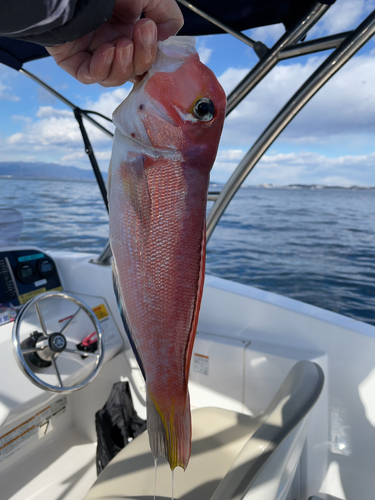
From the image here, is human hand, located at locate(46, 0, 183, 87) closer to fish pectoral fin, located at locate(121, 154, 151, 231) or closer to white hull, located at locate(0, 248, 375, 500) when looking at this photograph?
fish pectoral fin, located at locate(121, 154, 151, 231)

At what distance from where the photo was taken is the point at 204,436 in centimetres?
177

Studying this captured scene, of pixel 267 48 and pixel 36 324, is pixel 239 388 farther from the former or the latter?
pixel 267 48

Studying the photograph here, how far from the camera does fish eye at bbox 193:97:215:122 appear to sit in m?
0.65

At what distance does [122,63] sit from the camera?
25.4 inches

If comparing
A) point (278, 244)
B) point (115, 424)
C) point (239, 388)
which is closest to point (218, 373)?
point (239, 388)

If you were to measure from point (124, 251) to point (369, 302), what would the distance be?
595cm

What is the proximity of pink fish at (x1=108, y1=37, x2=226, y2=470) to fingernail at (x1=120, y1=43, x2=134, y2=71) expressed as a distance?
4cm

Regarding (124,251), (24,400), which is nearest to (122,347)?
(24,400)

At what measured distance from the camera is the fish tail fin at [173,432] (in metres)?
0.69

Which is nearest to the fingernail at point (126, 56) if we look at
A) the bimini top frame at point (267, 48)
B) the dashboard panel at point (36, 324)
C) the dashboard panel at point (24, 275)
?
the bimini top frame at point (267, 48)

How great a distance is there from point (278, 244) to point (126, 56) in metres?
9.96

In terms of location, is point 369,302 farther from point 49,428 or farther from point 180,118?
point 180,118

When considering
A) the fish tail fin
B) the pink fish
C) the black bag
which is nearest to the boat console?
the black bag

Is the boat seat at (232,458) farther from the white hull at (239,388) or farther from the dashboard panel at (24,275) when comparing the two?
the dashboard panel at (24,275)
